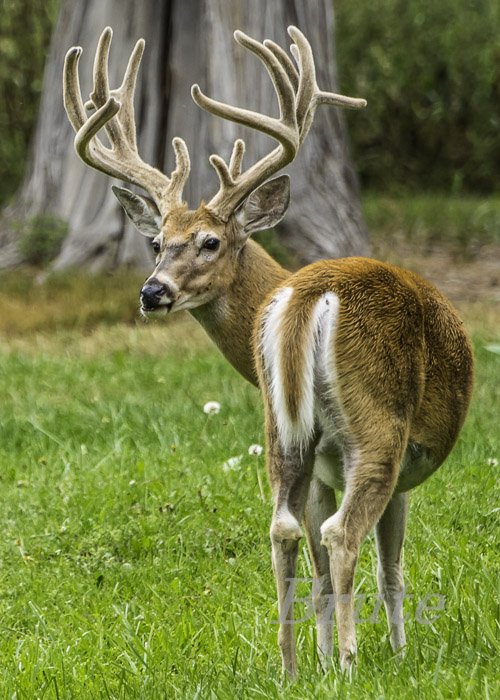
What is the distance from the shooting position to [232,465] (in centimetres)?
542

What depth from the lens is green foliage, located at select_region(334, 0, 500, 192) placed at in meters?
13.9

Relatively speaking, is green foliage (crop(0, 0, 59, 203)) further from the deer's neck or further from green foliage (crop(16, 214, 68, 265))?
the deer's neck

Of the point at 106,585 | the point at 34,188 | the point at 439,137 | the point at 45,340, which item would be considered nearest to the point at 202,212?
the point at 106,585

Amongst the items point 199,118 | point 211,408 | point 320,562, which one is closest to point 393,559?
point 320,562

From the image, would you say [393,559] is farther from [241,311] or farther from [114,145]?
[114,145]

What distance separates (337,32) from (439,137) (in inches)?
65.1

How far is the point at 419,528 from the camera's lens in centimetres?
469

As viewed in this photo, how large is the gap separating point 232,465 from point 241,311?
1.08 metres

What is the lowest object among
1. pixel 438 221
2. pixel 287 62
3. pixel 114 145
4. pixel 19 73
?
pixel 438 221

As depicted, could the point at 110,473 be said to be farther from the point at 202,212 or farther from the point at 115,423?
the point at 202,212

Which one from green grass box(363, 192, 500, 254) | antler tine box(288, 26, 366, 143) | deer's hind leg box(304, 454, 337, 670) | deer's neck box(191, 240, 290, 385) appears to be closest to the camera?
deer's hind leg box(304, 454, 337, 670)

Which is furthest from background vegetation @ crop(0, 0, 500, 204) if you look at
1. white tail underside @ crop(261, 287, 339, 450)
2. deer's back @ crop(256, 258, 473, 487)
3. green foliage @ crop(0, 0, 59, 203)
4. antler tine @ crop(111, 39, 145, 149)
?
white tail underside @ crop(261, 287, 339, 450)

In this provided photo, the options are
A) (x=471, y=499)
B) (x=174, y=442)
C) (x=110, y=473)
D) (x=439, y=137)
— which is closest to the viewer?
(x=471, y=499)

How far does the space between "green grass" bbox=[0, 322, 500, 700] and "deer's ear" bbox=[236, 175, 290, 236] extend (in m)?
1.01
